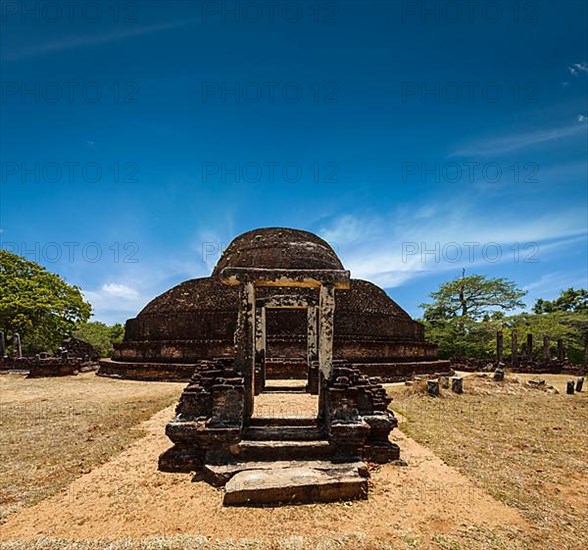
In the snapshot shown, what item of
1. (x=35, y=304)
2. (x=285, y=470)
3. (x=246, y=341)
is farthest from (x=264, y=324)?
(x=35, y=304)

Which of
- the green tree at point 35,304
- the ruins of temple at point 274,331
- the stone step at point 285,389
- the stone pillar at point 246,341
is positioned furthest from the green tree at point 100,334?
the stone pillar at point 246,341

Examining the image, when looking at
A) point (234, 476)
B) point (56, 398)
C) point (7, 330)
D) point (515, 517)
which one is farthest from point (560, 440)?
point (7, 330)

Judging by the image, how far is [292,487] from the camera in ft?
13.6

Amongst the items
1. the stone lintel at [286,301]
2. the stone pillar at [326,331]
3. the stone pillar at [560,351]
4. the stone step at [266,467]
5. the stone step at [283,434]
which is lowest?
the stone step at [266,467]

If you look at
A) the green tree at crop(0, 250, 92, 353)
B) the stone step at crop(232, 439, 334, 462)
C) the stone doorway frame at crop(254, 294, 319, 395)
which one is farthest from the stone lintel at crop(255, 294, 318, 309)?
the green tree at crop(0, 250, 92, 353)

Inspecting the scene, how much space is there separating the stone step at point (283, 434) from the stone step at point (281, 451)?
18 cm

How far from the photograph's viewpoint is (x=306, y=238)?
71.9ft

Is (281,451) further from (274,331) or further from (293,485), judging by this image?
(274,331)

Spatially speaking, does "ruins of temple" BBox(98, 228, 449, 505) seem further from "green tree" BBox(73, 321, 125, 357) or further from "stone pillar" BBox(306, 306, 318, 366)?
"green tree" BBox(73, 321, 125, 357)

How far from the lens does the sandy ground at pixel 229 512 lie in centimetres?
361

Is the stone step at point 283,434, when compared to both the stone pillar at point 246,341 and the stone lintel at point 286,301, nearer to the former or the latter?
Result: the stone pillar at point 246,341

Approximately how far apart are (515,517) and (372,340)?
40.9 feet

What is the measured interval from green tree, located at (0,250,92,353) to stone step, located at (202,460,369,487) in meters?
26.8

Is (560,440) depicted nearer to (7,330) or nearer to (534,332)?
(534,332)
